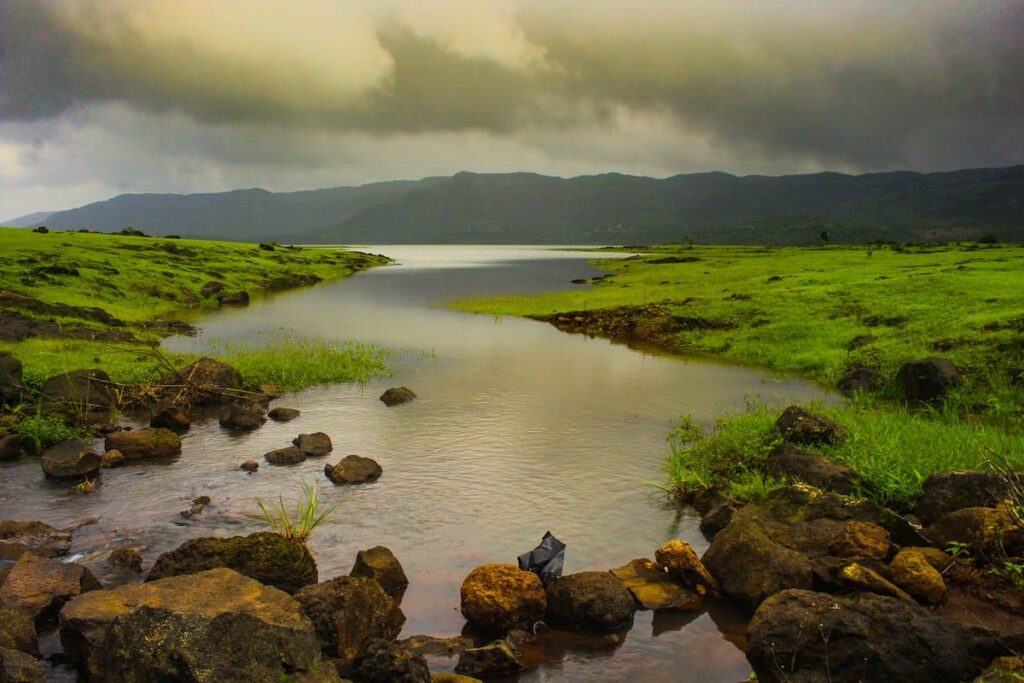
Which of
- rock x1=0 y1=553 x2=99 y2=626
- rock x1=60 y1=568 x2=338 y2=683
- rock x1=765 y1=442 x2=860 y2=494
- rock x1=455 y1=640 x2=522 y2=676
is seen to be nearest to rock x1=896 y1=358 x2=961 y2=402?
rock x1=765 y1=442 x2=860 y2=494

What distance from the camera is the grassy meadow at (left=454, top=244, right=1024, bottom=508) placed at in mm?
17953

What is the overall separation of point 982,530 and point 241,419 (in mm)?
23022

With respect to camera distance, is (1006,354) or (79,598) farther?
(1006,354)

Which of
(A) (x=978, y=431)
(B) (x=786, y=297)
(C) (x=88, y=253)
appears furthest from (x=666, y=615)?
(C) (x=88, y=253)

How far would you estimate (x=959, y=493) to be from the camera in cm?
1409

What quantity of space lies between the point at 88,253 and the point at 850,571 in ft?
291

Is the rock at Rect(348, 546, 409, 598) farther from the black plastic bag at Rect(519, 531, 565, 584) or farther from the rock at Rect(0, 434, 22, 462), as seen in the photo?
the rock at Rect(0, 434, 22, 462)

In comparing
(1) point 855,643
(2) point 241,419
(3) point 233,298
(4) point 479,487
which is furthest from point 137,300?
(1) point 855,643

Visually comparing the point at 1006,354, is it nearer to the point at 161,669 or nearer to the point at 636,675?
the point at 636,675

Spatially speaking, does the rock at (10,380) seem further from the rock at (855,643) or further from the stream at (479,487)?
the rock at (855,643)

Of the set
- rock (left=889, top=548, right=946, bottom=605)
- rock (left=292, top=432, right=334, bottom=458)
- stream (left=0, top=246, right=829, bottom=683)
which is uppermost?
rock (left=889, top=548, right=946, bottom=605)

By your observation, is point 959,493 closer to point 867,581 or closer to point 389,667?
point 867,581

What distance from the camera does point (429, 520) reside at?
17.0m

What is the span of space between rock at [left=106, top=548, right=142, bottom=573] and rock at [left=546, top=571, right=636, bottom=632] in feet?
28.7
